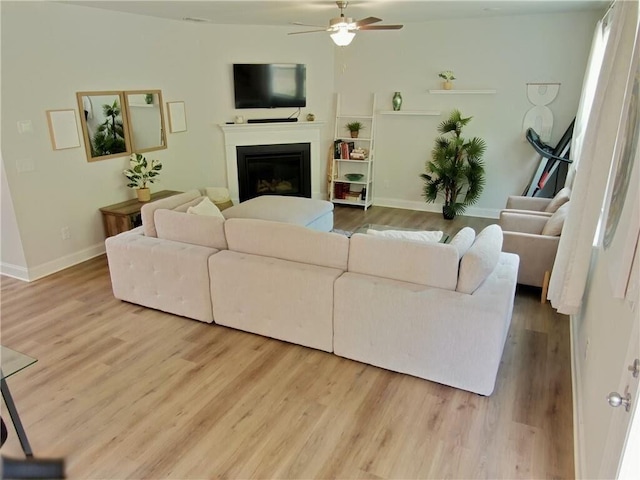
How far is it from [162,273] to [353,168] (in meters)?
4.19

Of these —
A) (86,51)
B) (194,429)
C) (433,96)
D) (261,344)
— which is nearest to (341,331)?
(261,344)

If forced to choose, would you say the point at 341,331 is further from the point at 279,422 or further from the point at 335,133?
the point at 335,133

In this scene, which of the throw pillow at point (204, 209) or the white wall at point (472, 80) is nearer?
the throw pillow at point (204, 209)

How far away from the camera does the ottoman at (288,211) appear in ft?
14.7

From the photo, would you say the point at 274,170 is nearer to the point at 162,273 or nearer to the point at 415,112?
the point at 415,112

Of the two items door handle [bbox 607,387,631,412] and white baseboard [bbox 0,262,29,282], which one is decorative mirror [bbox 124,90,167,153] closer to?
white baseboard [bbox 0,262,29,282]

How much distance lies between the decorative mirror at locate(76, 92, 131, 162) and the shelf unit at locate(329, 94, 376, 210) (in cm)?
309

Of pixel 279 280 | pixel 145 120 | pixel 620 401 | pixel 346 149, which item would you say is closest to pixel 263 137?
pixel 346 149

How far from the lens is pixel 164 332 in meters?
3.31

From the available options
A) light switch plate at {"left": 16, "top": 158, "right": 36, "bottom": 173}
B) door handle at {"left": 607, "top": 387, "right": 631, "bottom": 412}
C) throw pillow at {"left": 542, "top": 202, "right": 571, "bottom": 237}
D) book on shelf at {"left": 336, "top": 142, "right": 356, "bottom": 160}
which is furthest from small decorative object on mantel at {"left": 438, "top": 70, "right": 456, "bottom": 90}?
door handle at {"left": 607, "top": 387, "right": 631, "bottom": 412}

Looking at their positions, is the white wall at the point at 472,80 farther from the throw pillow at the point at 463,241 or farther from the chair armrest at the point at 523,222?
the throw pillow at the point at 463,241

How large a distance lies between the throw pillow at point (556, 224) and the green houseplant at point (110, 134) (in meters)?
4.52

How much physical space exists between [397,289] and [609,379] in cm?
116

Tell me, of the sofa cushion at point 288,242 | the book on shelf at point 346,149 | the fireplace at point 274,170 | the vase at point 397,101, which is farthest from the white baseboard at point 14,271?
the vase at point 397,101
